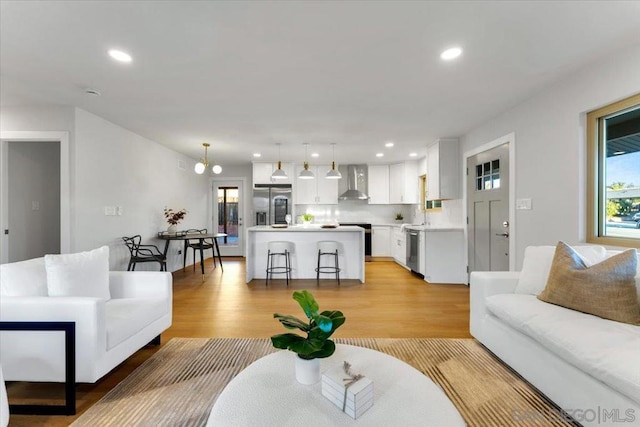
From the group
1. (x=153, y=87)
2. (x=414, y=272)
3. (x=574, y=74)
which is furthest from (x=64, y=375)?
(x=414, y=272)

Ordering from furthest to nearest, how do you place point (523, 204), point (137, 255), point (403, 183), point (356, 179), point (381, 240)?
point (356, 179) < point (381, 240) < point (403, 183) < point (137, 255) < point (523, 204)

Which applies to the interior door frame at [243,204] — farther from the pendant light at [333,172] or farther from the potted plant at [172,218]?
the pendant light at [333,172]

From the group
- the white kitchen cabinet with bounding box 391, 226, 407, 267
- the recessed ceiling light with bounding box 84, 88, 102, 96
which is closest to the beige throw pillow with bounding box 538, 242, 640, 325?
the white kitchen cabinet with bounding box 391, 226, 407, 267

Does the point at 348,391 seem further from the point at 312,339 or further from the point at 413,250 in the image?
the point at 413,250

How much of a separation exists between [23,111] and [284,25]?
3724 millimetres

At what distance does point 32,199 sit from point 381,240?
21.6 ft

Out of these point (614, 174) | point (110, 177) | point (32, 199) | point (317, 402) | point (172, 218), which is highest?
point (110, 177)

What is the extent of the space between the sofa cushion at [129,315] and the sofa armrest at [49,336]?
134mm

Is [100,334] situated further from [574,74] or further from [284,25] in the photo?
[574,74]

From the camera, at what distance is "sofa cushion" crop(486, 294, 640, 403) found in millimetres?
1290

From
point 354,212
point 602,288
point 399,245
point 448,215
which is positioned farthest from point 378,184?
point 602,288

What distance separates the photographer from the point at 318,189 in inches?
286

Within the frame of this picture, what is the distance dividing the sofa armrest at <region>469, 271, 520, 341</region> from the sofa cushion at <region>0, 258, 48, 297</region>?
331 cm

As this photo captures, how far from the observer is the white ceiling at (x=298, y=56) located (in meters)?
1.82
